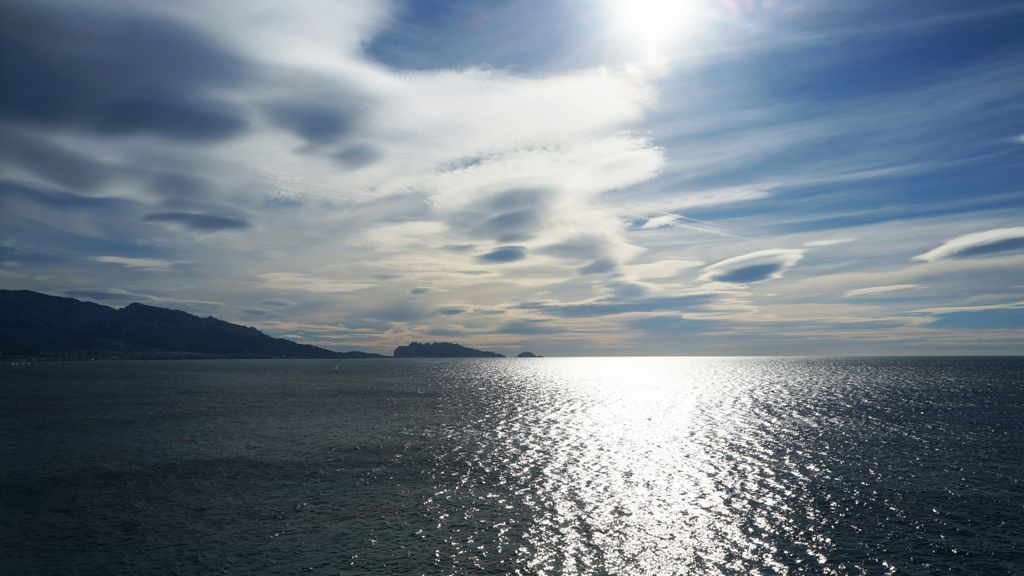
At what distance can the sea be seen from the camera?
4175 cm

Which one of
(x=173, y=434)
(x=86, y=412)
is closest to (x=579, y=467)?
(x=173, y=434)

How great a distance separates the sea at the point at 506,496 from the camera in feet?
137

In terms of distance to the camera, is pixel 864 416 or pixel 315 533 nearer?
pixel 315 533

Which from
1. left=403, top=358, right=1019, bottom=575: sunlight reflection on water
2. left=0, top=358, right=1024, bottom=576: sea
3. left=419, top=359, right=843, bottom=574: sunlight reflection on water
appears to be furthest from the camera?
left=419, top=359, right=843, bottom=574: sunlight reflection on water

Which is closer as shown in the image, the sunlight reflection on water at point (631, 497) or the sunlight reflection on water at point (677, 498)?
the sunlight reflection on water at point (677, 498)

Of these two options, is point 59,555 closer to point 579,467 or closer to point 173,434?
point 579,467

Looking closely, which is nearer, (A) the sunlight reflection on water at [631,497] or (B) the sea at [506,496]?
(B) the sea at [506,496]

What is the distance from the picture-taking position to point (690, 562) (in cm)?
4172

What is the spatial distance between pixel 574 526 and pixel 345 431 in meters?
62.8

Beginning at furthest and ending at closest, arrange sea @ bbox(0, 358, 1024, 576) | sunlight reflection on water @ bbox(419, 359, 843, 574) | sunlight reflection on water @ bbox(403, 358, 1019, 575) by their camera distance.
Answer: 1. sunlight reflection on water @ bbox(419, 359, 843, 574)
2. sunlight reflection on water @ bbox(403, 358, 1019, 575)
3. sea @ bbox(0, 358, 1024, 576)

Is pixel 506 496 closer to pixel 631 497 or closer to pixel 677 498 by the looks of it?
pixel 631 497

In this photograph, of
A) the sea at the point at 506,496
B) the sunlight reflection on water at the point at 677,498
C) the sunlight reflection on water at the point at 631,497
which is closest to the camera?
the sea at the point at 506,496

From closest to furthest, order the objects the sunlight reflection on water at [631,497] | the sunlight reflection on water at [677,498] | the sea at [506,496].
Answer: the sea at [506,496], the sunlight reflection on water at [677,498], the sunlight reflection on water at [631,497]

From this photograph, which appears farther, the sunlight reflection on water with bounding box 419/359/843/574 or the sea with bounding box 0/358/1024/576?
the sunlight reflection on water with bounding box 419/359/843/574
